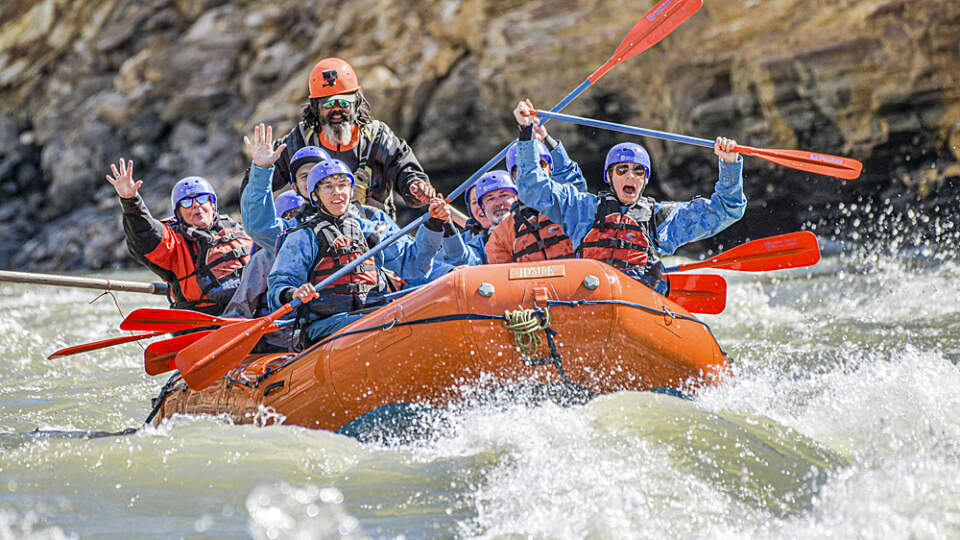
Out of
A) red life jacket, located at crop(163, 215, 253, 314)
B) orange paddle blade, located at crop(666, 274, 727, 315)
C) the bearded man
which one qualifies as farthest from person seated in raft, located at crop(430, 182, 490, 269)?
red life jacket, located at crop(163, 215, 253, 314)

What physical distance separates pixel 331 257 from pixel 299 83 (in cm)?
1299

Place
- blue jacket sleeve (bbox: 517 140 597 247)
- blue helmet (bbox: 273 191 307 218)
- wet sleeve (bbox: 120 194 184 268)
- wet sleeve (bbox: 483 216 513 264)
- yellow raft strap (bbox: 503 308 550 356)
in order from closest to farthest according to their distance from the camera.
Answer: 1. yellow raft strap (bbox: 503 308 550 356)
2. blue jacket sleeve (bbox: 517 140 597 247)
3. wet sleeve (bbox: 120 194 184 268)
4. wet sleeve (bbox: 483 216 513 264)
5. blue helmet (bbox: 273 191 307 218)

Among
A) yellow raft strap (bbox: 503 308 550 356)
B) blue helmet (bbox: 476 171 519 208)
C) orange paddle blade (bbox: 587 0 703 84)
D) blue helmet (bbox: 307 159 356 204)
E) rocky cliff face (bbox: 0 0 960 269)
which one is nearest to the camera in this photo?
yellow raft strap (bbox: 503 308 550 356)

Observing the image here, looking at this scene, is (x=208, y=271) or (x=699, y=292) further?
(x=208, y=271)

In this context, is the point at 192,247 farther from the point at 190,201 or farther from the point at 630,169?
the point at 630,169

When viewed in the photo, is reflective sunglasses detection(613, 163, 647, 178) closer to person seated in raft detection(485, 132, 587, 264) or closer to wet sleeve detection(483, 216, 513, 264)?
person seated in raft detection(485, 132, 587, 264)

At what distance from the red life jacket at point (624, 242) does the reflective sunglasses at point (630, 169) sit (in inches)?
6.9

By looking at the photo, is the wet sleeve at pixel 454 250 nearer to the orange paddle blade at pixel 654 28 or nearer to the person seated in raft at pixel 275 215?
the person seated in raft at pixel 275 215

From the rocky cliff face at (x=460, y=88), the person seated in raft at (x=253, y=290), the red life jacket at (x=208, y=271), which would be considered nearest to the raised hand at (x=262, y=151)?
the person seated in raft at (x=253, y=290)

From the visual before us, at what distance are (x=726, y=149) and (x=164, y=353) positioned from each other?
308 cm

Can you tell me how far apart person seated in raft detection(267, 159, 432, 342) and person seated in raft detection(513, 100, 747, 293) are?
94cm

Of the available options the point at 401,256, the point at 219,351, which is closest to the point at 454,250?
the point at 401,256

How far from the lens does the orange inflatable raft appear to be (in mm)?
4066

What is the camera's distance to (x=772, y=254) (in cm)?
515
